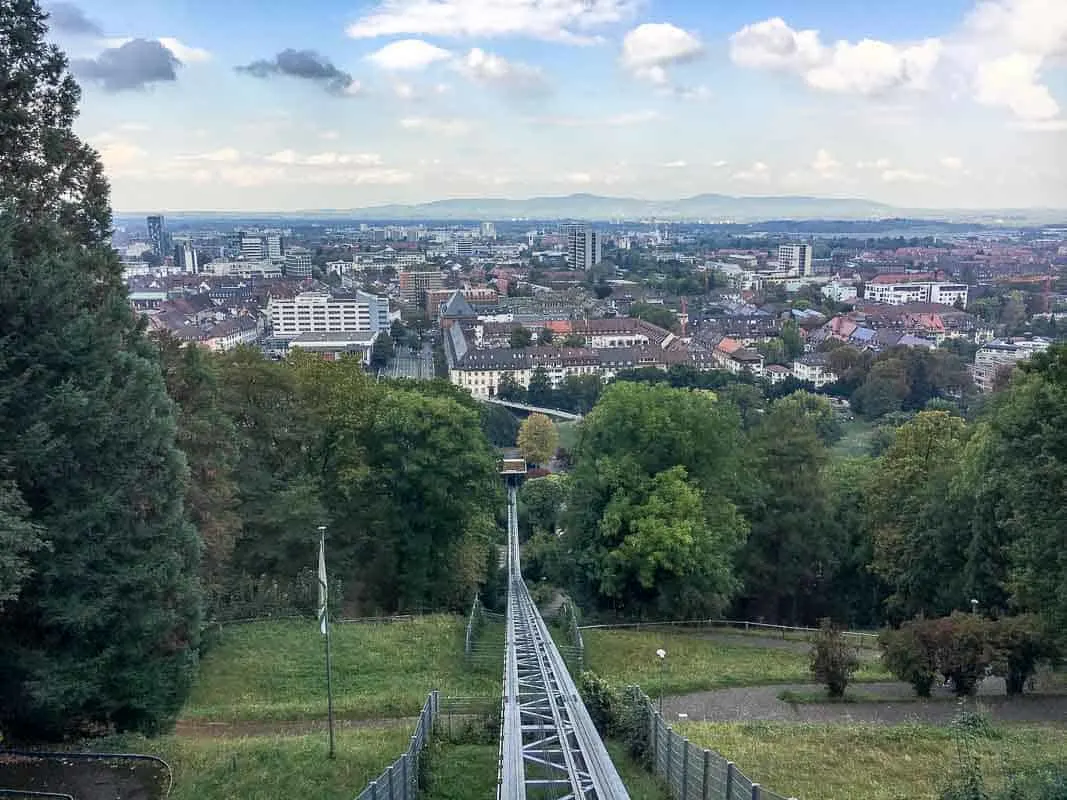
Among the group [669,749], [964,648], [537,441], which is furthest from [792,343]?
[669,749]

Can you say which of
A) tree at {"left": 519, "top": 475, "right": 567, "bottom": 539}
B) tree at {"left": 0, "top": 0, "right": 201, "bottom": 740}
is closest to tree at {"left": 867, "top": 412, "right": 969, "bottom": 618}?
tree at {"left": 519, "top": 475, "right": 567, "bottom": 539}

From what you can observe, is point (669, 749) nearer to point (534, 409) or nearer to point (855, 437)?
point (855, 437)

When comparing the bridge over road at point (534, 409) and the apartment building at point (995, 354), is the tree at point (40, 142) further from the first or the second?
the apartment building at point (995, 354)

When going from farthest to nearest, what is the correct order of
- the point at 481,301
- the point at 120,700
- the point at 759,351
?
the point at 481,301 → the point at 759,351 → the point at 120,700

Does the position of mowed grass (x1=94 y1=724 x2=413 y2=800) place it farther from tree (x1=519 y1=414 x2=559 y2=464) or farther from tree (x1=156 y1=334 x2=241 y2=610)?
tree (x1=519 y1=414 x2=559 y2=464)

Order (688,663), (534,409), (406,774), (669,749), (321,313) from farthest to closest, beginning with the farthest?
(321,313) → (534,409) → (688,663) → (669,749) → (406,774)

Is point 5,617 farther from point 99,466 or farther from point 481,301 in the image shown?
point 481,301

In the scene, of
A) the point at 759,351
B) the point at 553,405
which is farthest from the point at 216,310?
the point at 759,351
